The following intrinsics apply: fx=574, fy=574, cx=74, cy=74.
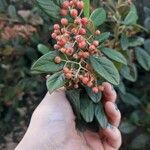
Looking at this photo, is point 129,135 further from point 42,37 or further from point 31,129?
point 31,129

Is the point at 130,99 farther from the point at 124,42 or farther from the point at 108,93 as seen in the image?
the point at 108,93

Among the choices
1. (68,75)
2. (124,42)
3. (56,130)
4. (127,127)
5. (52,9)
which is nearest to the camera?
(68,75)

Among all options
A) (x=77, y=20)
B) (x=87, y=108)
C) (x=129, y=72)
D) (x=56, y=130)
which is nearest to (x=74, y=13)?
(x=77, y=20)

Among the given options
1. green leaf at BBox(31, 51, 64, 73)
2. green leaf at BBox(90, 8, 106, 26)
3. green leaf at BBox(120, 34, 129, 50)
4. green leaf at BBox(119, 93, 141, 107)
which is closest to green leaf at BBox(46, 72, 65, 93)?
green leaf at BBox(31, 51, 64, 73)

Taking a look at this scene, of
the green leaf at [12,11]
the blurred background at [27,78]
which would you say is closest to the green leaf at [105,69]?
the blurred background at [27,78]

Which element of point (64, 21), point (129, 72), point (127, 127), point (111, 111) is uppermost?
point (64, 21)

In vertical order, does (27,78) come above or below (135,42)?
below

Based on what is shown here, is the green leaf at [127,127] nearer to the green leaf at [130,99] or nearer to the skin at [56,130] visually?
the green leaf at [130,99]
